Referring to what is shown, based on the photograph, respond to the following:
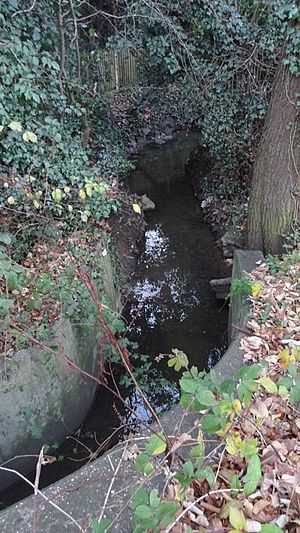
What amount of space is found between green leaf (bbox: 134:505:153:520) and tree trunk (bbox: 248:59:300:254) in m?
4.30

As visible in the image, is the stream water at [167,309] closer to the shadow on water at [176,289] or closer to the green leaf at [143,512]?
the shadow on water at [176,289]

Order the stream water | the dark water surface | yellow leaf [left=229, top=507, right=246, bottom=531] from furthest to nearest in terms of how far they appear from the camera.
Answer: the dark water surface < the stream water < yellow leaf [left=229, top=507, right=246, bottom=531]

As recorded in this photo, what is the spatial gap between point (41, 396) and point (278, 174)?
375 cm

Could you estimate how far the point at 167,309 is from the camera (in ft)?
18.9

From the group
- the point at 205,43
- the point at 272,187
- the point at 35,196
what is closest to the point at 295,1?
the point at 272,187

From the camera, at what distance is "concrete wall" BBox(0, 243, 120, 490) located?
127 inches

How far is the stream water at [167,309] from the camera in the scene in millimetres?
3988

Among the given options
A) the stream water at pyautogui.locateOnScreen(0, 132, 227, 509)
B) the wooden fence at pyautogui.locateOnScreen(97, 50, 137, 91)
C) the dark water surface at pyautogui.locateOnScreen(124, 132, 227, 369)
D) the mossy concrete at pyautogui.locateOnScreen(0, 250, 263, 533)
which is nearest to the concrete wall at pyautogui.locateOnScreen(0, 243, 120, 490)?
the stream water at pyautogui.locateOnScreen(0, 132, 227, 509)

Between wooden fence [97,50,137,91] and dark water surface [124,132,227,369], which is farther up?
wooden fence [97,50,137,91]

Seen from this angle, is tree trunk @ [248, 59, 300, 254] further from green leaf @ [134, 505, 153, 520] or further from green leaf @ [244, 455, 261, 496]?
green leaf @ [134, 505, 153, 520]

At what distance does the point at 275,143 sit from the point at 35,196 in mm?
2971

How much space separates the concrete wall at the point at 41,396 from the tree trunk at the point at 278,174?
265cm

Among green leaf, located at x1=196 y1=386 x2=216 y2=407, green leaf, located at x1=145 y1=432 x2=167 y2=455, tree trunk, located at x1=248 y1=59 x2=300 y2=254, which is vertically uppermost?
tree trunk, located at x1=248 y1=59 x2=300 y2=254

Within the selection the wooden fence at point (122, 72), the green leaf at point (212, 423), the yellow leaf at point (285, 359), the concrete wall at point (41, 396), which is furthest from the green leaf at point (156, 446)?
the wooden fence at point (122, 72)
